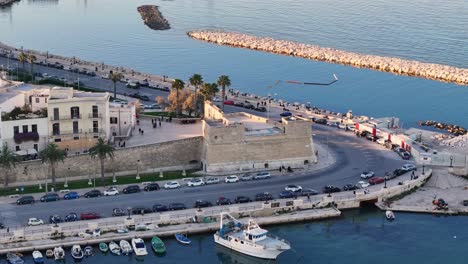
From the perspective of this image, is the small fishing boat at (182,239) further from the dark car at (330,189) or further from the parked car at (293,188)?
the dark car at (330,189)

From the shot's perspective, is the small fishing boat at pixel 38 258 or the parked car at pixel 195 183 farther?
the parked car at pixel 195 183

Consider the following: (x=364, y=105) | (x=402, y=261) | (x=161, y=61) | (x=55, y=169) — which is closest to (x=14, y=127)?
(x=55, y=169)

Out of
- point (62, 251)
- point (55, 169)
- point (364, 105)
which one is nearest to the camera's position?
point (62, 251)

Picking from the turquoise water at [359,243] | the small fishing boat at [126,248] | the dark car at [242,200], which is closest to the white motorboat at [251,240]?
the turquoise water at [359,243]

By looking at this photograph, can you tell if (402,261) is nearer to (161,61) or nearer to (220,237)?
(220,237)

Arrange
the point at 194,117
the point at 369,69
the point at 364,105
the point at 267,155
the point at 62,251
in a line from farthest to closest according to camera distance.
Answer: the point at 369,69 < the point at 364,105 < the point at 194,117 < the point at 267,155 < the point at 62,251

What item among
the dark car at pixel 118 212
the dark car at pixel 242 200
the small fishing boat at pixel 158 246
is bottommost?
the small fishing boat at pixel 158 246

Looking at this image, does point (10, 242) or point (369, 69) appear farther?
point (369, 69)
